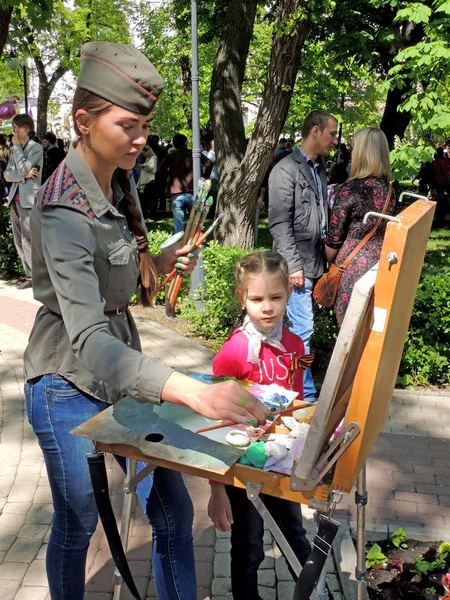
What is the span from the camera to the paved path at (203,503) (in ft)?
10.1

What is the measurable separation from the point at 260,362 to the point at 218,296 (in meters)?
4.33

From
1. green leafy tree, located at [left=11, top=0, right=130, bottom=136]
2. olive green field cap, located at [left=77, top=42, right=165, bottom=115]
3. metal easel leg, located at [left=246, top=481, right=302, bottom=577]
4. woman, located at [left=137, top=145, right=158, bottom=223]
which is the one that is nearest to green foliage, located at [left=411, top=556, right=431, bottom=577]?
metal easel leg, located at [left=246, top=481, right=302, bottom=577]

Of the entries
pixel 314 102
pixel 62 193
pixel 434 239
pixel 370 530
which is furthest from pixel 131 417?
pixel 314 102

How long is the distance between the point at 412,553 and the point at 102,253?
2239 millimetres

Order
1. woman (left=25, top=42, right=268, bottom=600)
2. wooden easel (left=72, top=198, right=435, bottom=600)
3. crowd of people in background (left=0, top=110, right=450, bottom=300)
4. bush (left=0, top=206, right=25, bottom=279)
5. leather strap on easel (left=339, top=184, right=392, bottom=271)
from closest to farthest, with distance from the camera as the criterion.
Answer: wooden easel (left=72, top=198, right=435, bottom=600)
woman (left=25, top=42, right=268, bottom=600)
leather strap on easel (left=339, top=184, right=392, bottom=271)
crowd of people in background (left=0, top=110, right=450, bottom=300)
bush (left=0, top=206, right=25, bottom=279)

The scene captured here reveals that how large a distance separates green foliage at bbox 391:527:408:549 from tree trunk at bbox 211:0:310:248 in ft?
17.1

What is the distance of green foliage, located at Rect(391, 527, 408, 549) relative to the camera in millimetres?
3314

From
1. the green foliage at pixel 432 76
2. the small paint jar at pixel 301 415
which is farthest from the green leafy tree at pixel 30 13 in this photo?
the small paint jar at pixel 301 415

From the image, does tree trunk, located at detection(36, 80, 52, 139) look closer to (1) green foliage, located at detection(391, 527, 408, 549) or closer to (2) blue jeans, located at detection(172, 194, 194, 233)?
(2) blue jeans, located at detection(172, 194, 194, 233)

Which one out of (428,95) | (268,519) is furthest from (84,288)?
(428,95)

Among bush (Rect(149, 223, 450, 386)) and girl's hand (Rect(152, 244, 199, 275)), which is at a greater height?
girl's hand (Rect(152, 244, 199, 275))

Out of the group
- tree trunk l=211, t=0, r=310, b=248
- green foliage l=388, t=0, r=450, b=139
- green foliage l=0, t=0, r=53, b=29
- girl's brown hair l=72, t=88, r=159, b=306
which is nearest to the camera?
girl's brown hair l=72, t=88, r=159, b=306

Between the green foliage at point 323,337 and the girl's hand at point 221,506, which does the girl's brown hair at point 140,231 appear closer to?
the girl's hand at point 221,506

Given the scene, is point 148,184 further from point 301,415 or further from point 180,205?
point 301,415
